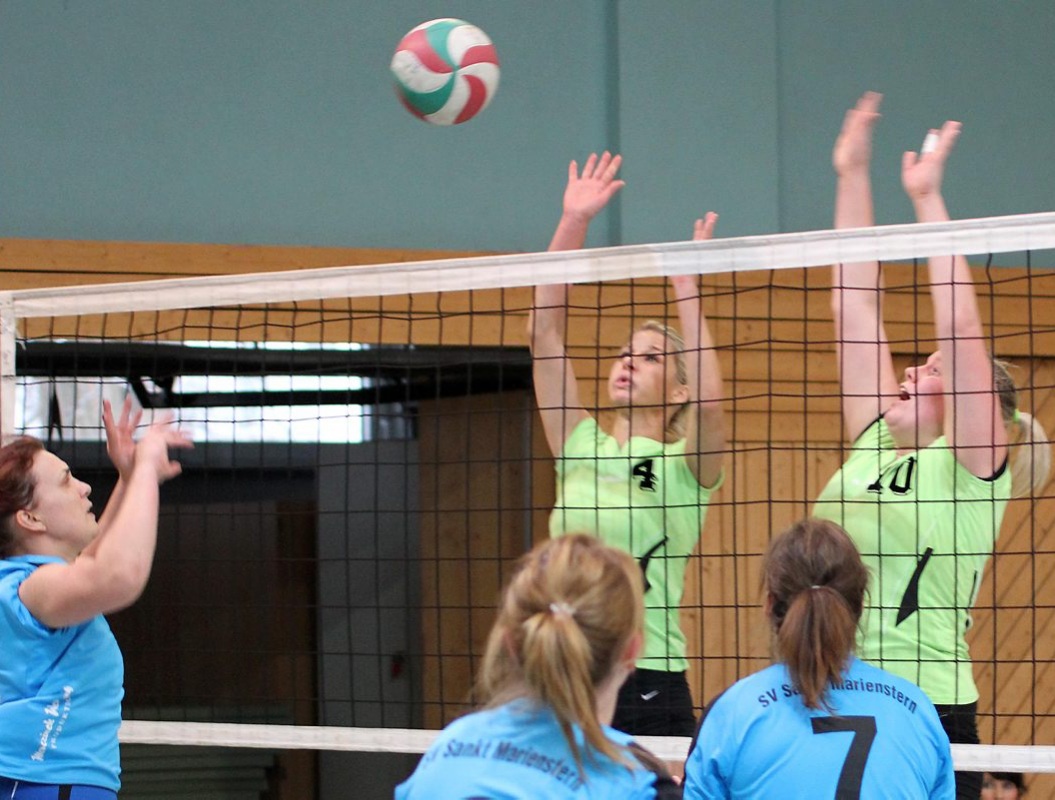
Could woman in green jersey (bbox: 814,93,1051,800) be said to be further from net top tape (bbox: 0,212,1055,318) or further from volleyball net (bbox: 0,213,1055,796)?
volleyball net (bbox: 0,213,1055,796)

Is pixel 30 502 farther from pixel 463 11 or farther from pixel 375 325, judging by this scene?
pixel 463 11

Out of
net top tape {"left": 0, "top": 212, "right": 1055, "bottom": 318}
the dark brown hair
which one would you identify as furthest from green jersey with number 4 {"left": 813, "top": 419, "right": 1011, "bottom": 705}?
the dark brown hair

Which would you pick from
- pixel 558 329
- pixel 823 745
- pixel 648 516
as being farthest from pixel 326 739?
pixel 823 745

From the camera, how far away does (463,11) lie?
5.75m

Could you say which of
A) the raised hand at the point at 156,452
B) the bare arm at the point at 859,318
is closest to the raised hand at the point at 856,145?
the bare arm at the point at 859,318

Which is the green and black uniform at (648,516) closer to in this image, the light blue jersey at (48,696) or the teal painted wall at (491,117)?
the light blue jersey at (48,696)

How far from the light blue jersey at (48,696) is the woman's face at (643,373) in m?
1.57

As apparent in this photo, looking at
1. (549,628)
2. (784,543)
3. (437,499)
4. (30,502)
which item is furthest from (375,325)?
Answer: (549,628)

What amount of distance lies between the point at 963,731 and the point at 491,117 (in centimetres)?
346

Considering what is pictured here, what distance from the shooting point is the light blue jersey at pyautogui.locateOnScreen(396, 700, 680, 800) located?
1.66m

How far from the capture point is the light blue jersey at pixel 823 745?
2.19 m

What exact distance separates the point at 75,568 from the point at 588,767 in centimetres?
117

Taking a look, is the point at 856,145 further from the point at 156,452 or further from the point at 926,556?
the point at 156,452

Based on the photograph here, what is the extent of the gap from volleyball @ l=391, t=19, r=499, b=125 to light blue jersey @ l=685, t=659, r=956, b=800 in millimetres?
2192
